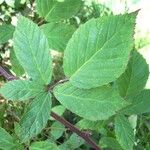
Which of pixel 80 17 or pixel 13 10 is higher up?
pixel 13 10

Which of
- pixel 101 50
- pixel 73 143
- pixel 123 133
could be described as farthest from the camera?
pixel 73 143

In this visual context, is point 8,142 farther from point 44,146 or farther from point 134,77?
point 134,77

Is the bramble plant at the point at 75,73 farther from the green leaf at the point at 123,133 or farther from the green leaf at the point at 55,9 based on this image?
the green leaf at the point at 55,9

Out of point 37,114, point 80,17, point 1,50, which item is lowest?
point 80,17

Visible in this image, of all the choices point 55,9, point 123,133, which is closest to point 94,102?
point 123,133

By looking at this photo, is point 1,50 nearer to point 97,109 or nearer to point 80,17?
point 80,17

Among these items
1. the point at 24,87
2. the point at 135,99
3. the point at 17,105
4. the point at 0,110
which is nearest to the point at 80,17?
the point at 17,105
